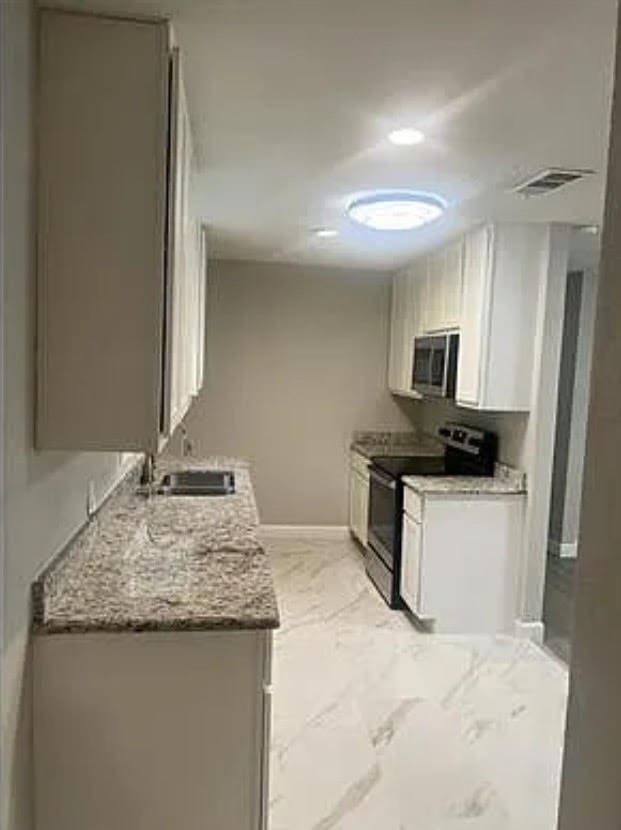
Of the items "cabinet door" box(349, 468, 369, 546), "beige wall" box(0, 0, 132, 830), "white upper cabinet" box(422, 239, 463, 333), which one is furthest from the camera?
"cabinet door" box(349, 468, 369, 546)

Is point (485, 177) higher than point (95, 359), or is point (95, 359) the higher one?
point (485, 177)

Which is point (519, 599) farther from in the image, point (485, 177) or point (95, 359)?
point (95, 359)

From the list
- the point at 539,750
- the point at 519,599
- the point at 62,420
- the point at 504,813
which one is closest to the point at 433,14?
the point at 62,420

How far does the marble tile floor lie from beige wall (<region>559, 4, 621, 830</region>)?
5.92ft

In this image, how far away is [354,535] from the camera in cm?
645

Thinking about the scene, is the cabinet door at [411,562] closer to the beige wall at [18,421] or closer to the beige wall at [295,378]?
the beige wall at [295,378]

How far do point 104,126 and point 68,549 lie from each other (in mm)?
1248

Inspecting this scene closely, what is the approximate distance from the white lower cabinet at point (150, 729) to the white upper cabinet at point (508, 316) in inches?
104

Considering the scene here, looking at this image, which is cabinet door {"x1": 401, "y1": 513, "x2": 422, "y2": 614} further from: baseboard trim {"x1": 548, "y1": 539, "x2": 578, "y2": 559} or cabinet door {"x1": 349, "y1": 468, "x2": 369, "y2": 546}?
baseboard trim {"x1": 548, "y1": 539, "x2": 578, "y2": 559}

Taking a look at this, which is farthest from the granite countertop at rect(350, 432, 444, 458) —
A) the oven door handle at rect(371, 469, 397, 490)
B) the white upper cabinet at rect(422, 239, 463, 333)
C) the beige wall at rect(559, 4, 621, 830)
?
the beige wall at rect(559, 4, 621, 830)

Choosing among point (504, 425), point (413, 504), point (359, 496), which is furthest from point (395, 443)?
point (413, 504)

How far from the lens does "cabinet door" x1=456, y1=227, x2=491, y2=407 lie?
4266 millimetres

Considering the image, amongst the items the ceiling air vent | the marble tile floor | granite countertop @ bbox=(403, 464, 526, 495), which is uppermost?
the ceiling air vent

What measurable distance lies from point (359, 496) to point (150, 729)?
13.8 feet
